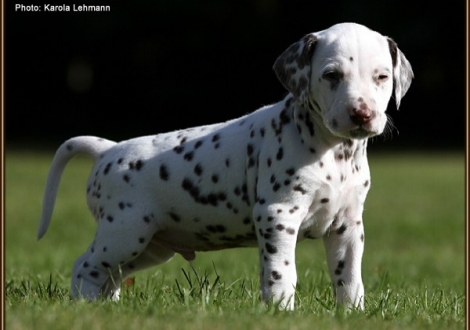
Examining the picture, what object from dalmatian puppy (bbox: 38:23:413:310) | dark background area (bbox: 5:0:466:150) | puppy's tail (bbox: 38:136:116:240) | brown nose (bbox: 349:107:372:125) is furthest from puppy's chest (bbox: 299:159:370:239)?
dark background area (bbox: 5:0:466:150)

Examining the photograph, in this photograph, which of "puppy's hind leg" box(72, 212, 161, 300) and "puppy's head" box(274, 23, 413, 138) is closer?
"puppy's head" box(274, 23, 413, 138)

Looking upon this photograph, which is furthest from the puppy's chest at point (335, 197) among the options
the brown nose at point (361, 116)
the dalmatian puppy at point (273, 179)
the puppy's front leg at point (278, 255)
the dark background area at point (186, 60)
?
the dark background area at point (186, 60)

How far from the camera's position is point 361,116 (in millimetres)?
5203

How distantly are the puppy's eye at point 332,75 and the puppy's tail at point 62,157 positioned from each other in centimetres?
190

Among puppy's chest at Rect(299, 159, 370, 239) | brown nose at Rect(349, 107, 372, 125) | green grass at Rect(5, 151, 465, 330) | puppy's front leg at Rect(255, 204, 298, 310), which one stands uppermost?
brown nose at Rect(349, 107, 372, 125)

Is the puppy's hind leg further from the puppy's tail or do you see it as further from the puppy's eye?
the puppy's eye

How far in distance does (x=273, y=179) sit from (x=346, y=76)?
749 millimetres

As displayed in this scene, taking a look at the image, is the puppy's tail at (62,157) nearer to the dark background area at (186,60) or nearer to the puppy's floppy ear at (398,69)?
the puppy's floppy ear at (398,69)

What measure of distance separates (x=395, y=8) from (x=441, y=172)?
11104 millimetres

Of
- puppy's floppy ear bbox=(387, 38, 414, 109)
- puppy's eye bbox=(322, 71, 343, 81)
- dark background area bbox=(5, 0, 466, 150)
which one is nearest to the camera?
puppy's eye bbox=(322, 71, 343, 81)

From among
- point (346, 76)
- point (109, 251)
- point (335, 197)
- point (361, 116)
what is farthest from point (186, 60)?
point (361, 116)

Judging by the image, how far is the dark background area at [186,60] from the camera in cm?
3384

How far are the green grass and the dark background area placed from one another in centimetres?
837

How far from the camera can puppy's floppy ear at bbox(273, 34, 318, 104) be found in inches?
219
